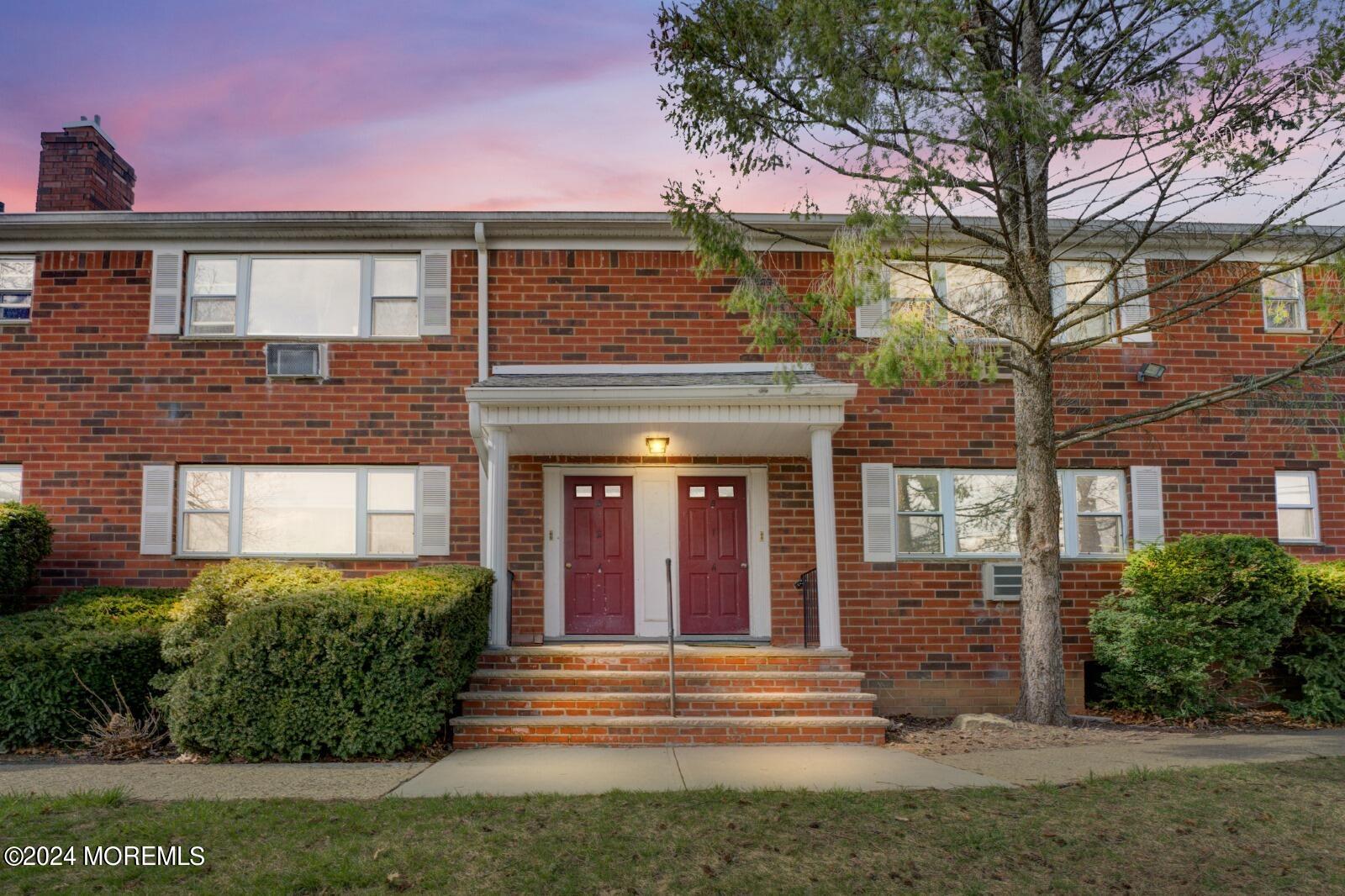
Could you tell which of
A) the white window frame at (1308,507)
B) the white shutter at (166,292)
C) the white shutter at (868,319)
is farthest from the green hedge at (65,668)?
the white window frame at (1308,507)

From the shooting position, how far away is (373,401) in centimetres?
1041

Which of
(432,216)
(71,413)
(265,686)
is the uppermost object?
(432,216)

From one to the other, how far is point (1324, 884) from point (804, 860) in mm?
2481

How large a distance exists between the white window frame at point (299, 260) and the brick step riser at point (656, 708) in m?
4.42

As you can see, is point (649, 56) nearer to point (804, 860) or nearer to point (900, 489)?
point (900, 489)

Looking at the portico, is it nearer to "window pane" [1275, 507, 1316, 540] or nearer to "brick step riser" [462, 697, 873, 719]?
"brick step riser" [462, 697, 873, 719]

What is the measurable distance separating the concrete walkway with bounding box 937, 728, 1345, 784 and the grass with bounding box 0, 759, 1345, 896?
1.90ft

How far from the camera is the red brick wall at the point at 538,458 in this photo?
10203mm

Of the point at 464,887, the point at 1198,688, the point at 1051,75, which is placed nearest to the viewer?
the point at 464,887

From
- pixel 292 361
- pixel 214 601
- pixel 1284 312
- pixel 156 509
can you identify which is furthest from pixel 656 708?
pixel 1284 312

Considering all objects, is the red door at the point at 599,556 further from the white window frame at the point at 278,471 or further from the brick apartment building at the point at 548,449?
the white window frame at the point at 278,471

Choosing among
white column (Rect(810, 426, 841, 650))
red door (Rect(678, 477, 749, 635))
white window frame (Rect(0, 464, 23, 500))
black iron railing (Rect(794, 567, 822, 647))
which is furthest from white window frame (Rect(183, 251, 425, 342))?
black iron railing (Rect(794, 567, 822, 647))

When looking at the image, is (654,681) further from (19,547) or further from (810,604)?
(19,547)

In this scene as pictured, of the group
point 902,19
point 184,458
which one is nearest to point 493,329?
point 184,458
